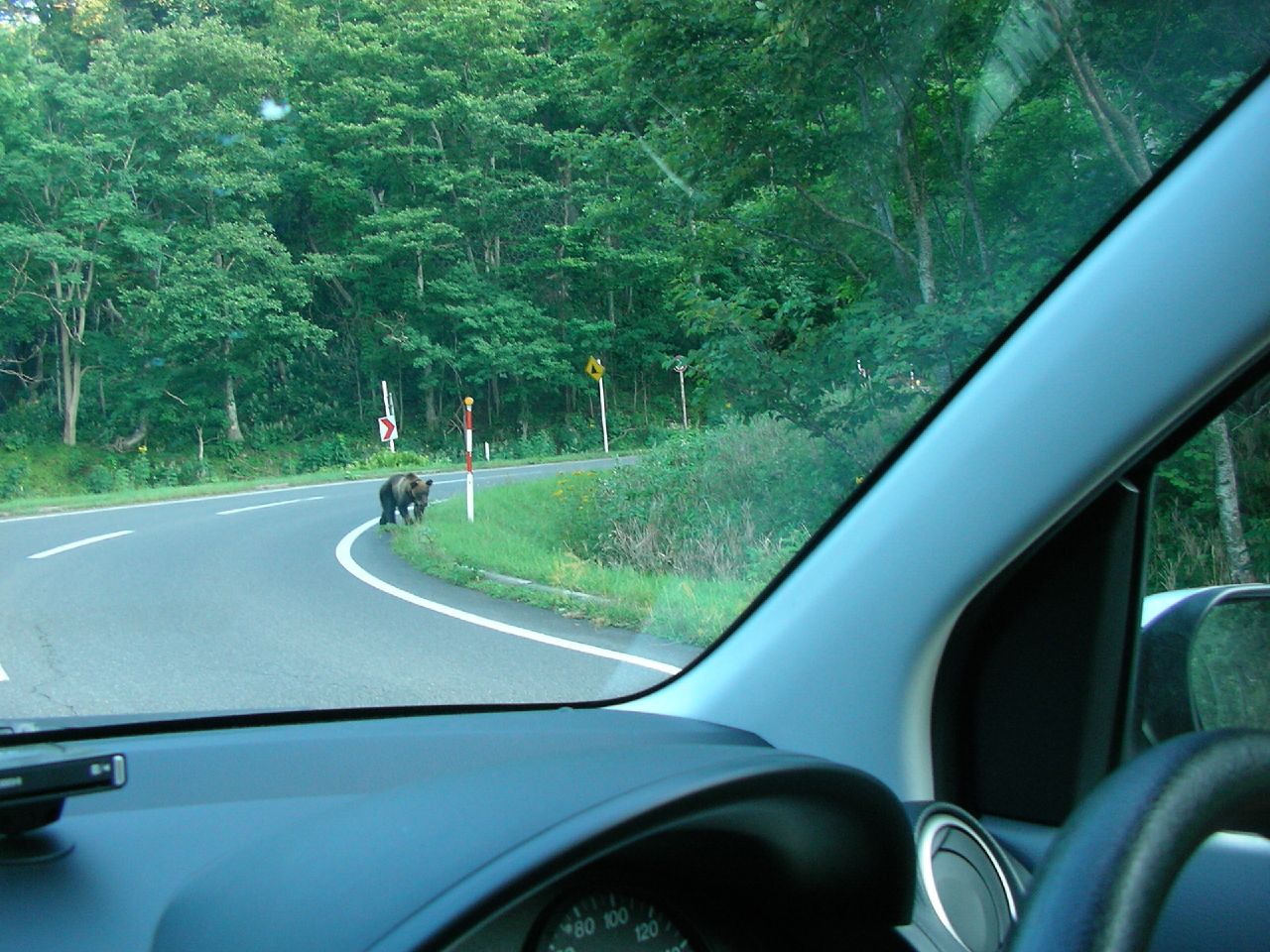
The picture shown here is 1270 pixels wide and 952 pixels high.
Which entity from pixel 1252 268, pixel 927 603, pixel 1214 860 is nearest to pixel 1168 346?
pixel 1252 268

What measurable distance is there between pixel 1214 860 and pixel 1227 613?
0.39 meters

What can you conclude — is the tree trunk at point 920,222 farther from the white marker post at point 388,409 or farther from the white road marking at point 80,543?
the white road marking at point 80,543

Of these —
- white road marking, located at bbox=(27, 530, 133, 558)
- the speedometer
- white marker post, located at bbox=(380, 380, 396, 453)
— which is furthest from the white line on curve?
the speedometer

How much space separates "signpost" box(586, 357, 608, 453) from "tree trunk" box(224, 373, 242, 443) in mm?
937

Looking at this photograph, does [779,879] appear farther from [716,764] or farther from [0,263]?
[0,263]

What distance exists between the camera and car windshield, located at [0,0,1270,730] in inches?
82.0

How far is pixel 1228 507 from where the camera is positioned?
1.82 meters

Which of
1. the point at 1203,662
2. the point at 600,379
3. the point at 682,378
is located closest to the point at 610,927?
the point at 1203,662

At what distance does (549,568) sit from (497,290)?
2.62 ft

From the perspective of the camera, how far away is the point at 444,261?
288cm

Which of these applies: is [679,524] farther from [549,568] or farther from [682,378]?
[549,568]

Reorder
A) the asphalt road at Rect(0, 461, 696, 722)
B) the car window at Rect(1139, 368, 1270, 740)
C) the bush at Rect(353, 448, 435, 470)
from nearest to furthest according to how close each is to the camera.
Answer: the car window at Rect(1139, 368, 1270, 740) → the asphalt road at Rect(0, 461, 696, 722) → the bush at Rect(353, 448, 435, 470)

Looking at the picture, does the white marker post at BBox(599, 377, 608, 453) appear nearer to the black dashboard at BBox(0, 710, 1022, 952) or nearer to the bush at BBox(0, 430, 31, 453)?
the black dashboard at BBox(0, 710, 1022, 952)

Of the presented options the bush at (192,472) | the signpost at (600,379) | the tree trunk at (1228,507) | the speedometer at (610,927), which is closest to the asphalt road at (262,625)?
the signpost at (600,379)
